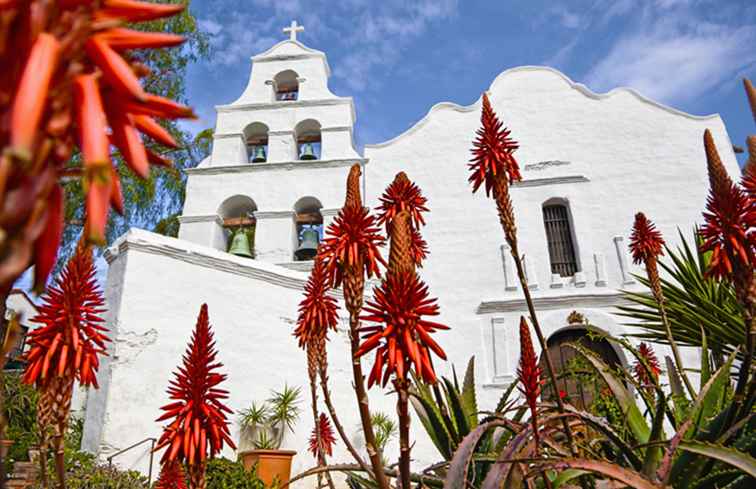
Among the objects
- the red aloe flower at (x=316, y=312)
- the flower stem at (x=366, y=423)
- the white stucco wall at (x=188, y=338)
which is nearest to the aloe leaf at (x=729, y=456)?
the flower stem at (x=366, y=423)

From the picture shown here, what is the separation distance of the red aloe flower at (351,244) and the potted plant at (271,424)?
15.7 ft

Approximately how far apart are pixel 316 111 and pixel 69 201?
612cm

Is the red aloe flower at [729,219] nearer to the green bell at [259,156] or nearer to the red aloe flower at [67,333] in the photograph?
the red aloe flower at [67,333]

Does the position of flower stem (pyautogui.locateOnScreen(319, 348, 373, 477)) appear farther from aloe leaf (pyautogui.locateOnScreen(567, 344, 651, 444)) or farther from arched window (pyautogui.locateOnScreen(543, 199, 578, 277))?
arched window (pyautogui.locateOnScreen(543, 199, 578, 277))

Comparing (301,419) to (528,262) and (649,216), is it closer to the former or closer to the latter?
(528,262)

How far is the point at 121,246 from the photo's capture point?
764 cm

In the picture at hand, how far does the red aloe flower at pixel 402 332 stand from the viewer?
1.67 metres

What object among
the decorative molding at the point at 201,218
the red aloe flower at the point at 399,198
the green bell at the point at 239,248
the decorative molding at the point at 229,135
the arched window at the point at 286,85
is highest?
the arched window at the point at 286,85

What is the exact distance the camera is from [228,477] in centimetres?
518

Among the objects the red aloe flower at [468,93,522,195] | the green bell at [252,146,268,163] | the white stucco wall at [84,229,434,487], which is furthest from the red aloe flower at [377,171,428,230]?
→ the green bell at [252,146,268,163]

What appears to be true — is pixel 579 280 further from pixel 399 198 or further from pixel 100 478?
pixel 100 478

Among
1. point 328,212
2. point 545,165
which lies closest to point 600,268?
point 545,165

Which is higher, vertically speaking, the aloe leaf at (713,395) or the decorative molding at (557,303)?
the decorative molding at (557,303)

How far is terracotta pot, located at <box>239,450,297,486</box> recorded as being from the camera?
6484 mm
